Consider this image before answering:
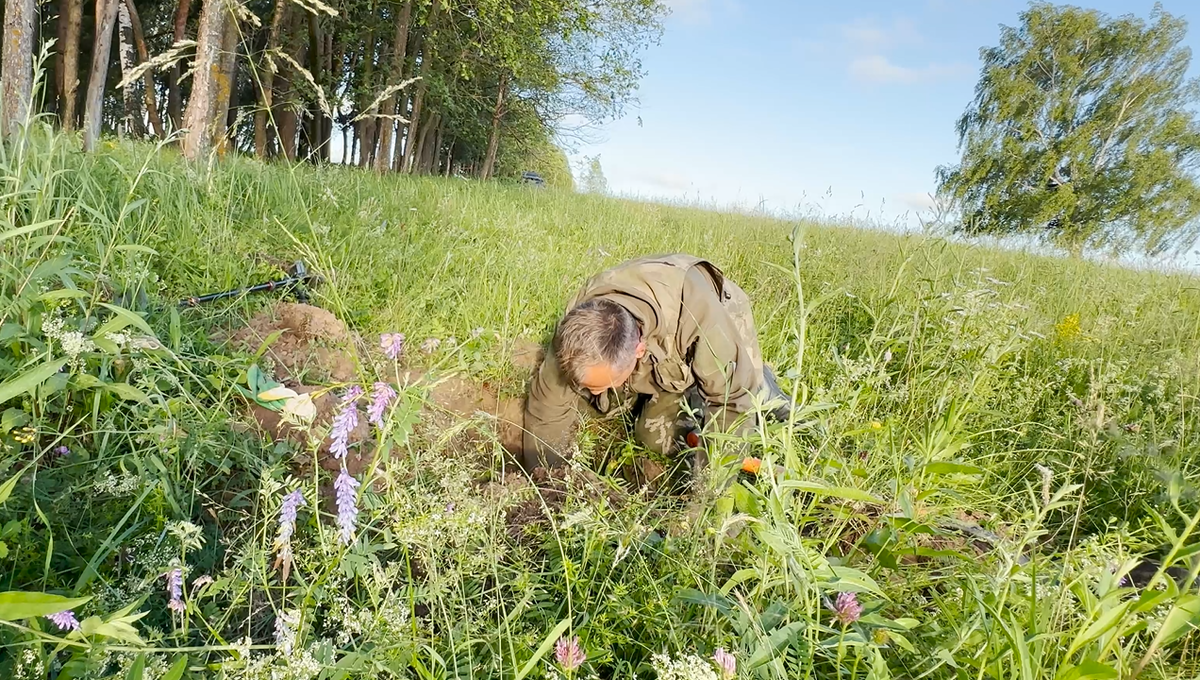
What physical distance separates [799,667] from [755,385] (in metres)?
1.58

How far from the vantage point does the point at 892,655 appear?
119 cm

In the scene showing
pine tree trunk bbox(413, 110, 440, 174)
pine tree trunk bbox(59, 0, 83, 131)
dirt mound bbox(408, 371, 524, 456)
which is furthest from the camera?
pine tree trunk bbox(413, 110, 440, 174)

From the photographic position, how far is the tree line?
5.89m

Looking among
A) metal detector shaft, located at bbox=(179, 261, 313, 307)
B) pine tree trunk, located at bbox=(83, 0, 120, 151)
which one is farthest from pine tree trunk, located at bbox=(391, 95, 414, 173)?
metal detector shaft, located at bbox=(179, 261, 313, 307)

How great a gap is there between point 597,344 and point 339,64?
12649 millimetres

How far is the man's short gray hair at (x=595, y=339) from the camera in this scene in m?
2.26

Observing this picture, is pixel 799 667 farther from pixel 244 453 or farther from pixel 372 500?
pixel 244 453

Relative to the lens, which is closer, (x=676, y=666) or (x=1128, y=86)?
(x=676, y=666)

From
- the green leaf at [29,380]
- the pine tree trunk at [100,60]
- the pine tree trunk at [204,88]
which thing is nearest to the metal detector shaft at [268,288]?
the green leaf at [29,380]

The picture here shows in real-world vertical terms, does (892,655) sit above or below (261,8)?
below

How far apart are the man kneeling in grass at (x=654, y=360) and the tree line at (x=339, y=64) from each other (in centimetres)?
370

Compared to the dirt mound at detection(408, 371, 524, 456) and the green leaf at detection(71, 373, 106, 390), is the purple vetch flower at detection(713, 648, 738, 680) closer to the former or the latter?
the green leaf at detection(71, 373, 106, 390)

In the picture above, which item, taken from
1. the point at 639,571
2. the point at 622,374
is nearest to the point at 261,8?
the point at 622,374

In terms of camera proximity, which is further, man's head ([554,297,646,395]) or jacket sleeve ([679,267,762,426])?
jacket sleeve ([679,267,762,426])
